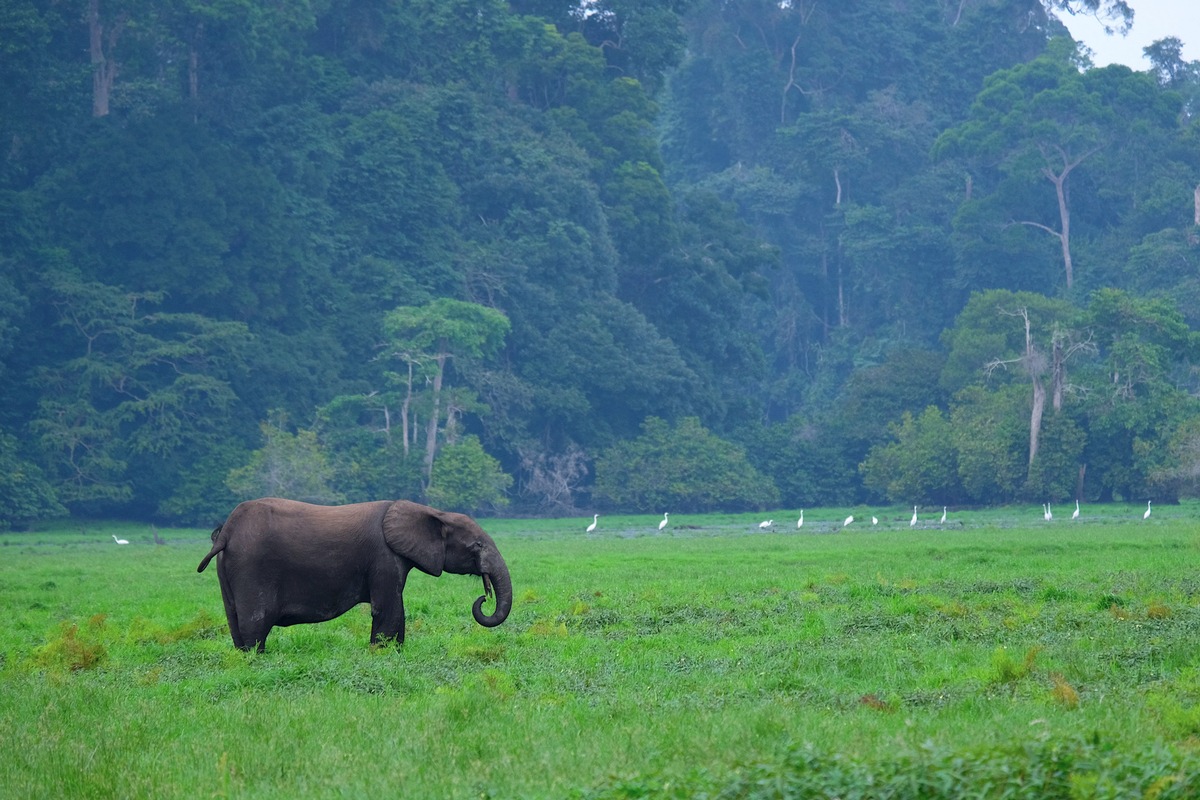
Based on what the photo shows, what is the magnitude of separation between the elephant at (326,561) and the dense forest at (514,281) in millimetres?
37056

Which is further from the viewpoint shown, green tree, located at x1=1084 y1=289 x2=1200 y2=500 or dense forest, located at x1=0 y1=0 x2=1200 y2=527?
green tree, located at x1=1084 y1=289 x2=1200 y2=500

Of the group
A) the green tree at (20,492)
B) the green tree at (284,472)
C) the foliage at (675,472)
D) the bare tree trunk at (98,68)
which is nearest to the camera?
the green tree at (20,492)

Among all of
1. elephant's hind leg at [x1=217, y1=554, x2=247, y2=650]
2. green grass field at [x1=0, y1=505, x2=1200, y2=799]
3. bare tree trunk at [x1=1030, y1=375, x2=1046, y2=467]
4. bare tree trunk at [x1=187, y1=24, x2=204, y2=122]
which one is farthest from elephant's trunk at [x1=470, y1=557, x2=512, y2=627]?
bare tree trunk at [x1=187, y1=24, x2=204, y2=122]

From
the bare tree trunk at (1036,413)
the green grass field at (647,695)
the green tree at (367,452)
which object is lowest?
the green grass field at (647,695)

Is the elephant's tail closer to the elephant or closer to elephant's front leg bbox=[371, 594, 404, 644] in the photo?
the elephant

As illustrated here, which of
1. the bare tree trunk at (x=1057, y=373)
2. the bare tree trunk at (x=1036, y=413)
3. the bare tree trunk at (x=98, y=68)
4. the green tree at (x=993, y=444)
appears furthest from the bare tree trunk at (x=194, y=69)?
the bare tree trunk at (x=1057, y=373)

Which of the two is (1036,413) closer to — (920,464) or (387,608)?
(920,464)

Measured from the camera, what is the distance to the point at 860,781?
8688 millimetres

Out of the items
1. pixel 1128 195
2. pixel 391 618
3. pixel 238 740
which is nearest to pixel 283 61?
pixel 1128 195

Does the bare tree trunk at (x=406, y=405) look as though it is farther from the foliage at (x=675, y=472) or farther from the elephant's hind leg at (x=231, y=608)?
the elephant's hind leg at (x=231, y=608)

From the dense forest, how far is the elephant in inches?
→ 1459

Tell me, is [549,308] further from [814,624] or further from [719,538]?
[814,624]

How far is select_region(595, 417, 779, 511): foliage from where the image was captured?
2468 inches

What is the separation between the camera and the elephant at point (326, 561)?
53.1 ft
